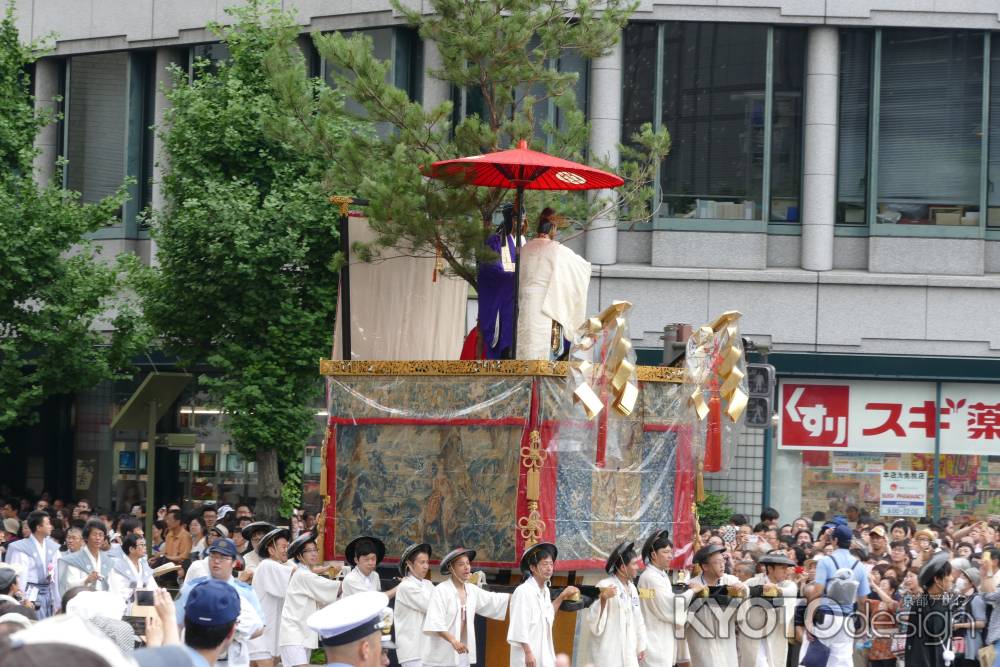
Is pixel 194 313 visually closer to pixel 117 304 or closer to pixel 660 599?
pixel 117 304

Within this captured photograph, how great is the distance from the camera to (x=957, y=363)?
25281 mm

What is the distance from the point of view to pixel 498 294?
570 inches

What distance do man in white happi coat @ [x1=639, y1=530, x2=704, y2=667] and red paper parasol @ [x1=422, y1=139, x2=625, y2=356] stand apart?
2.16 m

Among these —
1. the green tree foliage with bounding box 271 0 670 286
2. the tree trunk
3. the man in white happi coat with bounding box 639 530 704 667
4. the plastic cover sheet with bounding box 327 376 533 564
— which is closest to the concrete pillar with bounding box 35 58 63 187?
the tree trunk

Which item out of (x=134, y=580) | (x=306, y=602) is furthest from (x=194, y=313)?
(x=306, y=602)

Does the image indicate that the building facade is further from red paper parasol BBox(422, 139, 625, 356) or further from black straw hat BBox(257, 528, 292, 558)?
black straw hat BBox(257, 528, 292, 558)

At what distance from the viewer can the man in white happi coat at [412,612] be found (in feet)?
42.5

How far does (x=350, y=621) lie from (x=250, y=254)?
51.3 feet

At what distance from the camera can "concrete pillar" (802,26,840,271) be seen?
25.3 m

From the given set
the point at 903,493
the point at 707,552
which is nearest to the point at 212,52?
the point at 903,493

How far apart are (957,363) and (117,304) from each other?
46.7ft

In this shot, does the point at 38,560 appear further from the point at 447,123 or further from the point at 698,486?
the point at 698,486

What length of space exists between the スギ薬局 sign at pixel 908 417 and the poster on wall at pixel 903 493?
419mm

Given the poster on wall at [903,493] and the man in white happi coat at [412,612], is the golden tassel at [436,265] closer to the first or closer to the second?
the man in white happi coat at [412,612]
